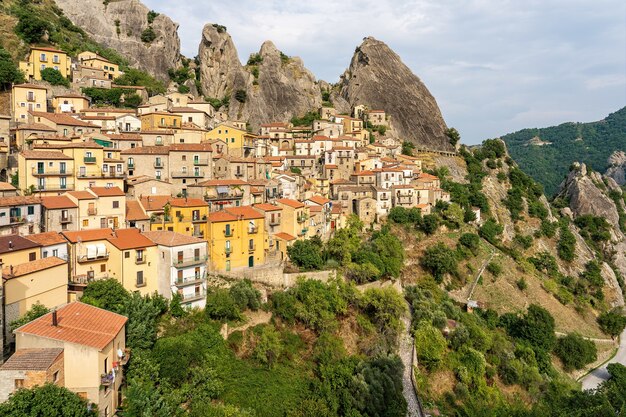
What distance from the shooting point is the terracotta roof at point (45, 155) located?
31.7 meters

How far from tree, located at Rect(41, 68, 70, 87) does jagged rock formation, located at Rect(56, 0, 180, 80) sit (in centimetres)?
2860

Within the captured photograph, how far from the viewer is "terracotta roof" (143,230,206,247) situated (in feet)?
89.5

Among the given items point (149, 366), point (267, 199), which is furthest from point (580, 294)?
point (149, 366)

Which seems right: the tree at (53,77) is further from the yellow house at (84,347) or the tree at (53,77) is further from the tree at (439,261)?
the tree at (439,261)

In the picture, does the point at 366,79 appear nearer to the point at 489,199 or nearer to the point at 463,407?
the point at 489,199

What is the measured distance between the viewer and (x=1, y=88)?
5100cm

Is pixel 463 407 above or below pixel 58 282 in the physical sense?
below

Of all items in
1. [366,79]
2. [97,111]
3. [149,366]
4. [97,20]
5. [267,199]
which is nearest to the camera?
[149,366]

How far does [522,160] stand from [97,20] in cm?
14643

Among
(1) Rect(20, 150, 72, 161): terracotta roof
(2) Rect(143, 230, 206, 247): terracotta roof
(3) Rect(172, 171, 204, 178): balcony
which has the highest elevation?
(1) Rect(20, 150, 72, 161): terracotta roof

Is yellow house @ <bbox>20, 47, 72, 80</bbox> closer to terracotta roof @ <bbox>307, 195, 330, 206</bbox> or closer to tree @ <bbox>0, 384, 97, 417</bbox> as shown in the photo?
terracotta roof @ <bbox>307, 195, 330, 206</bbox>

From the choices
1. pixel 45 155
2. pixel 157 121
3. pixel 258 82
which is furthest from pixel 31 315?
pixel 258 82

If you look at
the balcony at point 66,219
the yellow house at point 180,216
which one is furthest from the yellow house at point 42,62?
the balcony at point 66,219

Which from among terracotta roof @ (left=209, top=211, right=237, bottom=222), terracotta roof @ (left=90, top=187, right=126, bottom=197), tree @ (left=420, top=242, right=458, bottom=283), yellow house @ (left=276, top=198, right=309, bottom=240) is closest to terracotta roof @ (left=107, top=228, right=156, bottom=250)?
terracotta roof @ (left=90, top=187, right=126, bottom=197)
